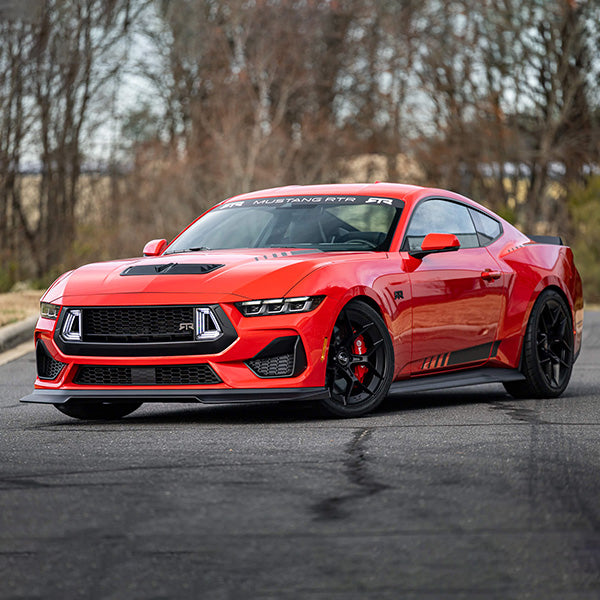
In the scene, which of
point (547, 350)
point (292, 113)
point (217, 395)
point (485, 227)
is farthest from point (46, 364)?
point (292, 113)

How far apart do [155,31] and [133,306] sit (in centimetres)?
3079

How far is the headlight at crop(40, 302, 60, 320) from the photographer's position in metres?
8.09

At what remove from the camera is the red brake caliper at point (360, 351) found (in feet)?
26.2

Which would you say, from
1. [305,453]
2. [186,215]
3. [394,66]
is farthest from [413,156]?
[305,453]

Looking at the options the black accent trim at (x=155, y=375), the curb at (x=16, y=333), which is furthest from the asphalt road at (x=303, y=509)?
the curb at (x=16, y=333)

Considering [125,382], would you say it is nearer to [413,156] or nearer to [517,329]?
[517,329]

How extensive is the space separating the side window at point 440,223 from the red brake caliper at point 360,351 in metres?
0.92

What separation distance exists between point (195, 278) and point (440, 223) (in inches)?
86.3

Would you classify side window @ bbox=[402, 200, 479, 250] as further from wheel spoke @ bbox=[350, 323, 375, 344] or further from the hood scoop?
the hood scoop

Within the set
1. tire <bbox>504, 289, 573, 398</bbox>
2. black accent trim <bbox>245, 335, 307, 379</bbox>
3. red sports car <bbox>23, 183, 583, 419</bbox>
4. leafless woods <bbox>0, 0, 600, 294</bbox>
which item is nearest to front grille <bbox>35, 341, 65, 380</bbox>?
red sports car <bbox>23, 183, 583, 419</bbox>

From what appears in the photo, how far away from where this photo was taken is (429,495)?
5.27 metres

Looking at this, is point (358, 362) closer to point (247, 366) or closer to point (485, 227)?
point (247, 366)

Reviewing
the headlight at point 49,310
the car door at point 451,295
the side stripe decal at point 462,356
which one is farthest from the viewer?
the side stripe decal at point 462,356

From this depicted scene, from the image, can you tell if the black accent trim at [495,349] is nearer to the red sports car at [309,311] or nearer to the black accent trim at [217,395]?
the red sports car at [309,311]
